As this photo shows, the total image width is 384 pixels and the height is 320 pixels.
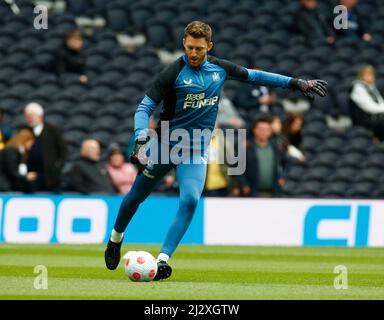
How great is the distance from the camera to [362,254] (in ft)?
50.6

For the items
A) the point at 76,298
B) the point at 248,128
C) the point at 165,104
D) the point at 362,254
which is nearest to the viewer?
the point at 76,298

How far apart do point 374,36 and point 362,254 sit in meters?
8.57

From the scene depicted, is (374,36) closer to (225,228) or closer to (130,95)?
(130,95)

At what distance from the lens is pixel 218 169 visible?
A: 57.7 feet

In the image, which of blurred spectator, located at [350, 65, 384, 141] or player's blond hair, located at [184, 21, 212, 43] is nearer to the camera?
player's blond hair, located at [184, 21, 212, 43]

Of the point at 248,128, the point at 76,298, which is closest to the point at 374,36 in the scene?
the point at 248,128

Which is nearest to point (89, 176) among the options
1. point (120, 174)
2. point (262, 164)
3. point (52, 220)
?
point (120, 174)

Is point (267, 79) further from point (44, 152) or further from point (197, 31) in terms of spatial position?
point (44, 152)

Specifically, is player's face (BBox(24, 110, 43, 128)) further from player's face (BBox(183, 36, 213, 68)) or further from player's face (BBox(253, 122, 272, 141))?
player's face (BBox(183, 36, 213, 68))

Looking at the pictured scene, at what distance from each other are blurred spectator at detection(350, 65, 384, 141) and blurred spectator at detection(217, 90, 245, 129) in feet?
7.06

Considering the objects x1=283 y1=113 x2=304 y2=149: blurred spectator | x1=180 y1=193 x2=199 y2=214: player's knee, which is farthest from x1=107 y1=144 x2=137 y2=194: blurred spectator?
x1=180 y1=193 x2=199 y2=214: player's knee

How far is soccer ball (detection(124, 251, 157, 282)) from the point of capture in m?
10.3

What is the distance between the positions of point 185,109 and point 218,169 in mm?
6902

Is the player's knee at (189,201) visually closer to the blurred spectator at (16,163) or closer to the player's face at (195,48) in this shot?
the player's face at (195,48)
